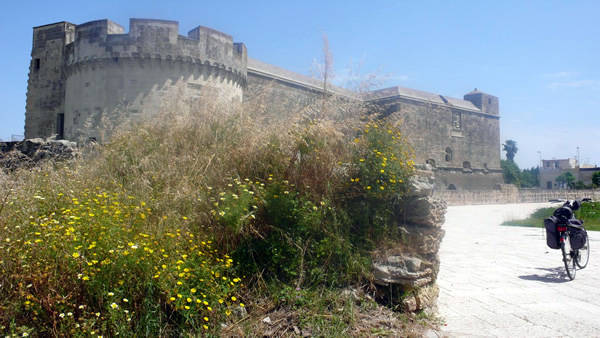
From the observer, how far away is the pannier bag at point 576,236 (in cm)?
574

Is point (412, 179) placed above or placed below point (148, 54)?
below

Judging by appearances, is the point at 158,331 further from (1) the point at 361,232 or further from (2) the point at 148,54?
(2) the point at 148,54

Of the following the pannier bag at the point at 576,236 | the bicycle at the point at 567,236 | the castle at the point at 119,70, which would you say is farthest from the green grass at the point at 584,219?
the pannier bag at the point at 576,236

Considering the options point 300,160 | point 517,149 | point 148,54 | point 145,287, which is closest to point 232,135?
point 300,160

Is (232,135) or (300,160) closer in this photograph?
(300,160)

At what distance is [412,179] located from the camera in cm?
434

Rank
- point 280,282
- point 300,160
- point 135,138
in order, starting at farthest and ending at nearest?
point 135,138
point 300,160
point 280,282

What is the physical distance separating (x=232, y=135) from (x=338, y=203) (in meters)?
1.79

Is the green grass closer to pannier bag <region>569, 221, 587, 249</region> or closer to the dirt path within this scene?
the dirt path

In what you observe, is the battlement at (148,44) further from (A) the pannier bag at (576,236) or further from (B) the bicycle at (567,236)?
(A) the pannier bag at (576,236)

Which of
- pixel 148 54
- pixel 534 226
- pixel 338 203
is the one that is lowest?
pixel 534 226

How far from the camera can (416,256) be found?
13.3 ft

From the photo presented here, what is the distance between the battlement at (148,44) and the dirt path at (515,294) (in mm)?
9505

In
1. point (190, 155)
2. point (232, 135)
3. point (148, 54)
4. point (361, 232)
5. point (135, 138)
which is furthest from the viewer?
point (148, 54)
